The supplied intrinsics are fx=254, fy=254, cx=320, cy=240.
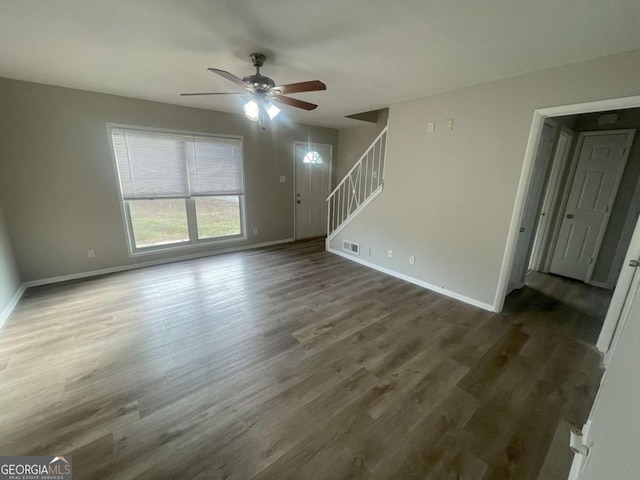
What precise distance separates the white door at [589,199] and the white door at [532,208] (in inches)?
38.6

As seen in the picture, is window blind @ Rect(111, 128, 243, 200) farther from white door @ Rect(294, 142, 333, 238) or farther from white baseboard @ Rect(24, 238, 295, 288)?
white door @ Rect(294, 142, 333, 238)

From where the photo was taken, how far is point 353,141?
5.90m

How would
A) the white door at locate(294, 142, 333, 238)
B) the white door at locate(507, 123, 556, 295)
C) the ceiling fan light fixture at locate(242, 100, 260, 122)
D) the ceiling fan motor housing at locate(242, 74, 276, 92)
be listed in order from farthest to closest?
1. the white door at locate(294, 142, 333, 238)
2. the white door at locate(507, 123, 556, 295)
3. the ceiling fan light fixture at locate(242, 100, 260, 122)
4. the ceiling fan motor housing at locate(242, 74, 276, 92)

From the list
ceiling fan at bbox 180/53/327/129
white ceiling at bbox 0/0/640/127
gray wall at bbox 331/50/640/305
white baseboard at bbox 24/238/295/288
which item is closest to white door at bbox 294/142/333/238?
white baseboard at bbox 24/238/295/288

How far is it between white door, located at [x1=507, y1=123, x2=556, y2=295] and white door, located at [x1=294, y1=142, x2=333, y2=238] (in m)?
4.04

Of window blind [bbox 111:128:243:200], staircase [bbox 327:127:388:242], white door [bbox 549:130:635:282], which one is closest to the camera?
white door [bbox 549:130:635:282]

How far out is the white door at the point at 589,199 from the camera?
3.42 metres

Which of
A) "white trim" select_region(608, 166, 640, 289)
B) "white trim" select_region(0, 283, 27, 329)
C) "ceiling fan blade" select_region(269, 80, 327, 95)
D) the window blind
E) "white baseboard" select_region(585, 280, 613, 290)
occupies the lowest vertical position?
"white trim" select_region(0, 283, 27, 329)

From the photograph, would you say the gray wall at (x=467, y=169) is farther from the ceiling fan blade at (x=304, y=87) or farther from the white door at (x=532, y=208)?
the ceiling fan blade at (x=304, y=87)

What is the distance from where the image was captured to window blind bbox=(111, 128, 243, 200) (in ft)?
12.3

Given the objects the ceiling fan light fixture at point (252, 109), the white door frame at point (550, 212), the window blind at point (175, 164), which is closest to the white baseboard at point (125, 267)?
the window blind at point (175, 164)

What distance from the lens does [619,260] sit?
3506mm

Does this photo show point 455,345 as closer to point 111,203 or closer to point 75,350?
point 75,350

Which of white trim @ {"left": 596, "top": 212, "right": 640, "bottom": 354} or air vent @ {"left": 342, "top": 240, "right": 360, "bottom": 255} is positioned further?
air vent @ {"left": 342, "top": 240, "right": 360, "bottom": 255}
